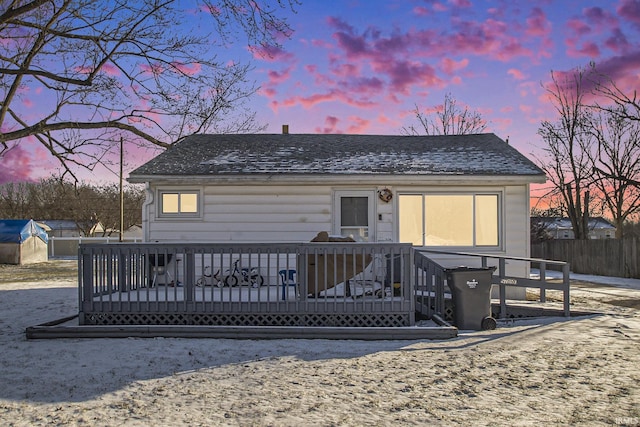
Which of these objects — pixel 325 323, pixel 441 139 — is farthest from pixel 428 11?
pixel 325 323

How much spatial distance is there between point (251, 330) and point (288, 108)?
33.8ft

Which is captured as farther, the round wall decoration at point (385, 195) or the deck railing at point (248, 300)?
the round wall decoration at point (385, 195)

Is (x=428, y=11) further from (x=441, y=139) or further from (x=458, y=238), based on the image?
(x=458, y=238)

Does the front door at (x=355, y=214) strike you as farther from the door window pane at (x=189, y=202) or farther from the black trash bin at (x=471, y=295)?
the black trash bin at (x=471, y=295)

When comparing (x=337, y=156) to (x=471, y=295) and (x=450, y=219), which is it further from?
(x=471, y=295)

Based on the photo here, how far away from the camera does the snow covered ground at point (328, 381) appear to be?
432cm

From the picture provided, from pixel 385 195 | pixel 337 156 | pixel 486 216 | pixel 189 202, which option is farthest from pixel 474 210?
pixel 189 202

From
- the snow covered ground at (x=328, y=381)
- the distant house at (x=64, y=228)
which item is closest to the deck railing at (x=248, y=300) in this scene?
the snow covered ground at (x=328, y=381)

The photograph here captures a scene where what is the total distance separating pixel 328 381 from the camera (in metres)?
5.31

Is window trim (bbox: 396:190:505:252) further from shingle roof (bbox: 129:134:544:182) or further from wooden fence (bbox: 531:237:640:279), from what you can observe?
wooden fence (bbox: 531:237:640:279)

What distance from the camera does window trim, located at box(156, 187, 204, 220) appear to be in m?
11.5

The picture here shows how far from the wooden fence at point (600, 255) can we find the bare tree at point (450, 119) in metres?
11.0

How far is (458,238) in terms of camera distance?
11656mm

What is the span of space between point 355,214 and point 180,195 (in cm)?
383
